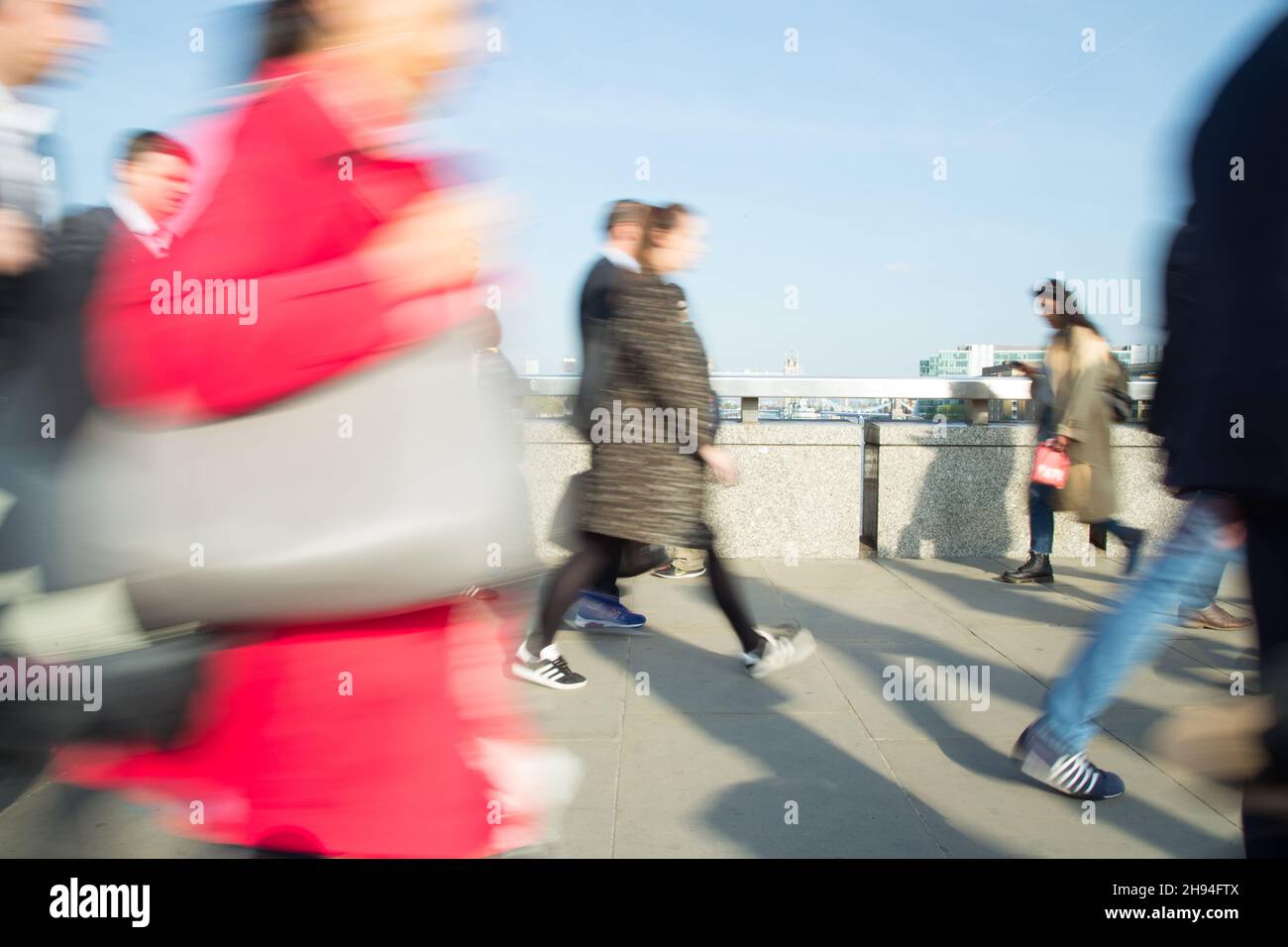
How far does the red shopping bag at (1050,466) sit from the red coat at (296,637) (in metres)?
4.82

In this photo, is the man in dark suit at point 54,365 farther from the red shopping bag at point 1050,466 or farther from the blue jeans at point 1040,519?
the blue jeans at point 1040,519

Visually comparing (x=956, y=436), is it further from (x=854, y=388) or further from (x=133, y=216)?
(x=133, y=216)

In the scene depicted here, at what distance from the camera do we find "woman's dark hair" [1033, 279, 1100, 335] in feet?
17.7

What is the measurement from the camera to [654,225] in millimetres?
4102

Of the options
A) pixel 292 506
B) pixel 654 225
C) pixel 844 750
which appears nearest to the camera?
pixel 292 506

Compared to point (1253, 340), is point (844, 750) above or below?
below

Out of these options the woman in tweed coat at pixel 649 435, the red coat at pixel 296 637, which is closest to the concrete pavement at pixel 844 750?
the woman in tweed coat at pixel 649 435

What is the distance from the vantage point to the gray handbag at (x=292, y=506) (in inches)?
41.2

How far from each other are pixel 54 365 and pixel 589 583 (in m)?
2.88

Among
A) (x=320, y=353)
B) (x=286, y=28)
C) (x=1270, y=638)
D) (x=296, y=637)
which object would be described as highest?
(x=286, y=28)

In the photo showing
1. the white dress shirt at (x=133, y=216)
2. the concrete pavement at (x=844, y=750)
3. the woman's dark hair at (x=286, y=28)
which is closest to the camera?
the woman's dark hair at (x=286, y=28)

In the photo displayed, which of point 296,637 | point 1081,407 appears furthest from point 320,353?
point 1081,407

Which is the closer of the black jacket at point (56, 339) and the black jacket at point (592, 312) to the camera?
the black jacket at point (56, 339)
